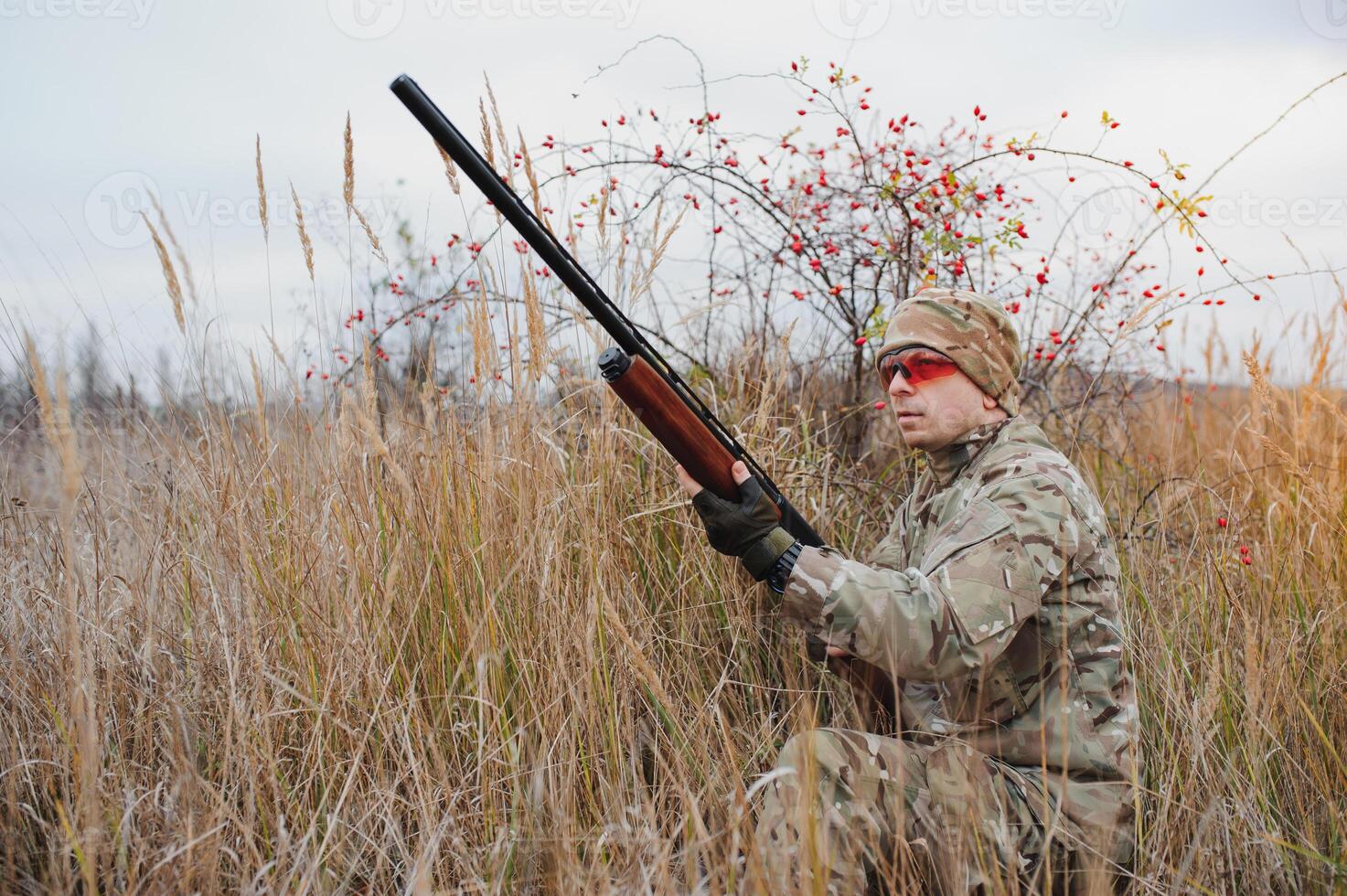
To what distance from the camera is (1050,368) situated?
4.87m

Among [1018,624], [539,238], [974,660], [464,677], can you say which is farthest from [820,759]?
[539,238]

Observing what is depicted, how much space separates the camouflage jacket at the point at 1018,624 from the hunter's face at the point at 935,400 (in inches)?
5.1

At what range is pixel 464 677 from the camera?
2.48 meters

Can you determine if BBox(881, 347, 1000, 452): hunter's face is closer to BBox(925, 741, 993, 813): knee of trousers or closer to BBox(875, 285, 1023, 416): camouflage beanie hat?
BBox(875, 285, 1023, 416): camouflage beanie hat

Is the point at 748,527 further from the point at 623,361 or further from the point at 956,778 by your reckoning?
the point at 956,778

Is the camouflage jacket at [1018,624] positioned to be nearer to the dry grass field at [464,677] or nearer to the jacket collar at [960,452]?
the jacket collar at [960,452]

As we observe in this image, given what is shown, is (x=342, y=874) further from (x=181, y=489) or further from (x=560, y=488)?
(x=181, y=489)

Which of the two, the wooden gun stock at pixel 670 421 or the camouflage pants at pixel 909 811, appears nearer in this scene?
the camouflage pants at pixel 909 811

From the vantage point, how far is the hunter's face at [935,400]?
7.82 ft

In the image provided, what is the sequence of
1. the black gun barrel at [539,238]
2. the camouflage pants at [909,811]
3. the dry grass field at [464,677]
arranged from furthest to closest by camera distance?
the black gun barrel at [539,238], the dry grass field at [464,677], the camouflage pants at [909,811]

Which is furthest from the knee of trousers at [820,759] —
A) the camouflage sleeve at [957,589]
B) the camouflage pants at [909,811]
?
the camouflage sleeve at [957,589]

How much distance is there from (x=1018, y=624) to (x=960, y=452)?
0.58m

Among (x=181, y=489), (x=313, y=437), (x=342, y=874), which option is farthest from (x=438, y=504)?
(x=181, y=489)

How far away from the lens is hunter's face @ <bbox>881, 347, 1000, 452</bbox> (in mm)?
2383
